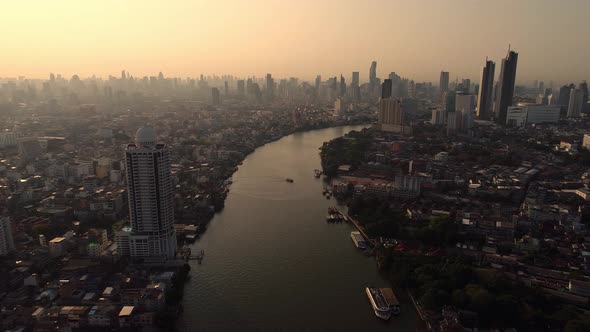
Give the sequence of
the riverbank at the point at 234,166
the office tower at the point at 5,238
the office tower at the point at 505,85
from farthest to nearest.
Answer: the office tower at the point at 505,85 → the riverbank at the point at 234,166 → the office tower at the point at 5,238

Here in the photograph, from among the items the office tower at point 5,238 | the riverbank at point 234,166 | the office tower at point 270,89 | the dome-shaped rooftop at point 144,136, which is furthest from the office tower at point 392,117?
the office tower at point 270,89

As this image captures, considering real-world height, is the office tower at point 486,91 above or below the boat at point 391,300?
above

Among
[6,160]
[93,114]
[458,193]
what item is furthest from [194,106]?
[458,193]

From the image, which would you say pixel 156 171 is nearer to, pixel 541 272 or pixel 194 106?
pixel 541 272

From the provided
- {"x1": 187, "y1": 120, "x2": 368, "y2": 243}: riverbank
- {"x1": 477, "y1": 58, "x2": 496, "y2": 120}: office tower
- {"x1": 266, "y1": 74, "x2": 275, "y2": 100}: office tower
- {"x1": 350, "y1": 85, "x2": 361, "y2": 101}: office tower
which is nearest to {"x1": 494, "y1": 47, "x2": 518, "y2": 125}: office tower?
{"x1": 477, "y1": 58, "x2": 496, "y2": 120}: office tower

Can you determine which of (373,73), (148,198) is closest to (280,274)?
(148,198)

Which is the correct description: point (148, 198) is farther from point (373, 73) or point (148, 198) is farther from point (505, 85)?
point (373, 73)

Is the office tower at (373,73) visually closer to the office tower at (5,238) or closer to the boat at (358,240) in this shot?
the boat at (358,240)
